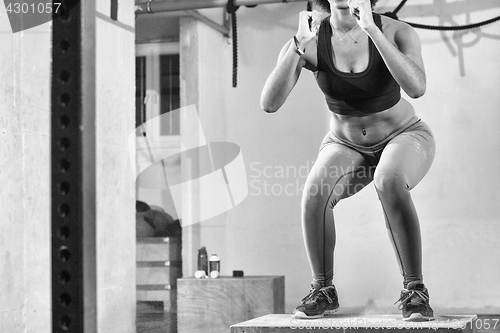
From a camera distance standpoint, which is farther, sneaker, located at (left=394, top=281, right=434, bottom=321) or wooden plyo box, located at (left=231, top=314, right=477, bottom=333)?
sneaker, located at (left=394, top=281, right=434, bottom=321)

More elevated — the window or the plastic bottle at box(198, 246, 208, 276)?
the window

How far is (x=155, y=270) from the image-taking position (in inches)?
200

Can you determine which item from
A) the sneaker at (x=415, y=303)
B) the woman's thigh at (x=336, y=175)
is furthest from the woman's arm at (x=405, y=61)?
the sneaker at (x=415, y=303)

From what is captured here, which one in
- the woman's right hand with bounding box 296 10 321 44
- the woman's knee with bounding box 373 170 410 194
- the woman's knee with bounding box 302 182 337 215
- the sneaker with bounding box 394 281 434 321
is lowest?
the sneaker with bounding box 394 281 434 321

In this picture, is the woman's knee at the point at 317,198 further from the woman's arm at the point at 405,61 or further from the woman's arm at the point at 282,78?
the woman's arm at the point at 405,61

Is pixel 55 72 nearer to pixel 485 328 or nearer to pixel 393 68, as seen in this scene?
pixel 393 68

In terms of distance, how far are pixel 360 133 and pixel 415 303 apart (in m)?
0.52

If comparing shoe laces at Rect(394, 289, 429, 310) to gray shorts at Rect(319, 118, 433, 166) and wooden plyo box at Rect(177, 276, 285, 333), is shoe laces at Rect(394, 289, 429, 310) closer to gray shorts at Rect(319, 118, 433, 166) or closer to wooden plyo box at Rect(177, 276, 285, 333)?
gray shorts at Rect(319, 118, 433, 166)

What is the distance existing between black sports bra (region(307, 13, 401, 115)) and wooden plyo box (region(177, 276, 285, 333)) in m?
2.49

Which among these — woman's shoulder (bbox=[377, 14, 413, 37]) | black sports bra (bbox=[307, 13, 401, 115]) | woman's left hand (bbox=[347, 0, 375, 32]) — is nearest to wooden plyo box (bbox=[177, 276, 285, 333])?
black sports bra (bbox=[307, 13, 401, 115])

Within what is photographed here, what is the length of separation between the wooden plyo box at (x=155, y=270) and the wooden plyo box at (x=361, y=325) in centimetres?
298

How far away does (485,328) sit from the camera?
15.3ft

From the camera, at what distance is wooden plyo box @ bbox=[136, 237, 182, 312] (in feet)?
16.5

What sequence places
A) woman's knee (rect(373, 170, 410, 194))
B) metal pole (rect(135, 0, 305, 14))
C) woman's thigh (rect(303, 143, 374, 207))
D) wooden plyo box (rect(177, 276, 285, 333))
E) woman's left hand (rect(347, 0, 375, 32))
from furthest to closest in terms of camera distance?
metal pole (rect(135, 0, 305, 14)) < wooden plyo box (rect(177, 276, 285, 333)) < woman's thigh (rect(303, 143, 374, 207)) < woman's knee (rect(373, 170, 410, 194)) < woman's left hand (rect(347, 0, 375, 32))
